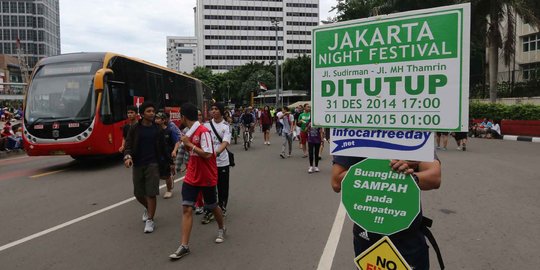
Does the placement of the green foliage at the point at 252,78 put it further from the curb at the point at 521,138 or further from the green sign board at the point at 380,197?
the green sign board at the point at 380,197

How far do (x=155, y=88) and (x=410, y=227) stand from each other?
46.0 feet

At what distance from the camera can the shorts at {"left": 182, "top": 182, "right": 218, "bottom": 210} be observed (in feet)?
15.6

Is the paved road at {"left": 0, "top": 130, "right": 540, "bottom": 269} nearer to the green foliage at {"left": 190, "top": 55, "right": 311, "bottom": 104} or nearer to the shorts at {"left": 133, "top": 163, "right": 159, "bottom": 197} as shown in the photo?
the shorts at {"left": 133, "top": 163, "right": 159, "bottom": 197}

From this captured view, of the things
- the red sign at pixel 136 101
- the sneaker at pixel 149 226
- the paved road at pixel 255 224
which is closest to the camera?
the paved road at pixel 255 224

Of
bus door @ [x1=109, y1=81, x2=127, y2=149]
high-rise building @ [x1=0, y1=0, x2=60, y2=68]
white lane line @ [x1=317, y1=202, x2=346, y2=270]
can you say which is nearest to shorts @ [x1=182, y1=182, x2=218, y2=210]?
white lane line @ [x1=317, y1=202, x2=346, y2=270]

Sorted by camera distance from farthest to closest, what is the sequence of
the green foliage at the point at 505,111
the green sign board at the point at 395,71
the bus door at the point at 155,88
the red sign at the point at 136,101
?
the green foliage at the point at 505,111 < the bus door at the point at 155,88 < the red sign at the point at 136,101 < the green sign board at the point at 395,71

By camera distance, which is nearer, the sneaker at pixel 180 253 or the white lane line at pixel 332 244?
the white lane line at pixel 332 244

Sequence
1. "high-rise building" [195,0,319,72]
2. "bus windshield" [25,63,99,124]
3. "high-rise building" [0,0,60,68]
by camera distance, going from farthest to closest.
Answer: "high-rise building" [195,0,319,72] < "high-rise building" [0,0,60,68] < "bus windshield" [25,63,99,124]

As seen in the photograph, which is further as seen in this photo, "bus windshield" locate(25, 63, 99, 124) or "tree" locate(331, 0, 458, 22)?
"tree" locate(331, 0, 458, 22)

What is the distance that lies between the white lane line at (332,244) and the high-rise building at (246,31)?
10845 centimetres

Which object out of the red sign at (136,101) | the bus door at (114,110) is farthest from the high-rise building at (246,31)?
the bus door at (114,110)

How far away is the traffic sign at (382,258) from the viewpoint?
7.14ft

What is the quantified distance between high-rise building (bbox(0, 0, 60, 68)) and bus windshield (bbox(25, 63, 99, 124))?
10339 centimetres

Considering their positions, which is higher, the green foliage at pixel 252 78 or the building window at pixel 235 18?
the building window at pixel 235 18
